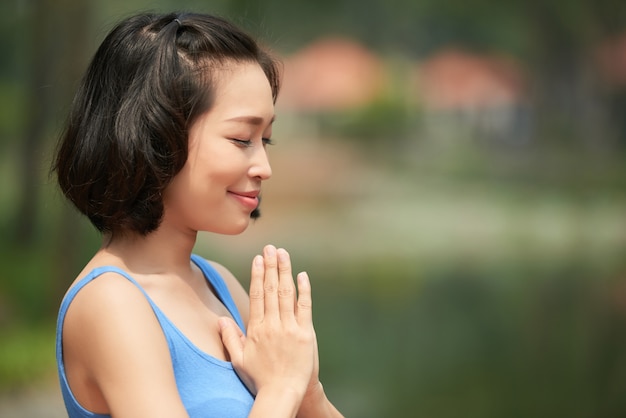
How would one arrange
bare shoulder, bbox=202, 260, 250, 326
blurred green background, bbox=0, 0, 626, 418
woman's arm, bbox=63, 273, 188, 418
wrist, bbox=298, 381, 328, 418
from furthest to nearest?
blurred green background, bbox=0, 0, 626, 418 < bare shoulder, bbox=202, 260, 250, 326 < wrist, bbox=298, 381, 328, 418 < woman's arm, bbox=63, 273, 188, 418

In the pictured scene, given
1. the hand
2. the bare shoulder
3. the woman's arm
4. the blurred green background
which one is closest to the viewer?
the woman's arm

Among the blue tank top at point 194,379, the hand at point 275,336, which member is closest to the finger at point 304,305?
the hand at point 275,336

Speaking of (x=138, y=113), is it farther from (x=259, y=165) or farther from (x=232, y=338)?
(x=232, y=338)

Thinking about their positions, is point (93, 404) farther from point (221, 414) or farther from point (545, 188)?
point (545, 188)

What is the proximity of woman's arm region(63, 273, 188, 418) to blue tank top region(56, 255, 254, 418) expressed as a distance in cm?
2

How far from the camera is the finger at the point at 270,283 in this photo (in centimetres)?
134

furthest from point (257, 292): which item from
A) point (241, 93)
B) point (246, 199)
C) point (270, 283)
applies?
point (241, 93)

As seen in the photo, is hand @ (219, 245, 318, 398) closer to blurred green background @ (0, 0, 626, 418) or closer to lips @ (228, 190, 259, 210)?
lips @ (228, 190, 259, 210)

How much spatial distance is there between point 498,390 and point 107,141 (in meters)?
4.78

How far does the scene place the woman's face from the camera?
4.44ft

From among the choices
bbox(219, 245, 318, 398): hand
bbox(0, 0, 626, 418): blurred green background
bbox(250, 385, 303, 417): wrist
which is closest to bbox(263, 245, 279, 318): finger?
bbox(219, 245, 318, 398): hand

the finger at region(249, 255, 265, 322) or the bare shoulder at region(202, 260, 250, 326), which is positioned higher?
the finger at region(249, 255, 265, 322)

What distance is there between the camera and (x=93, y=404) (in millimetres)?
1295

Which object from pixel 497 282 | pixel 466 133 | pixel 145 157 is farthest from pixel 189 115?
pixel 466 133
